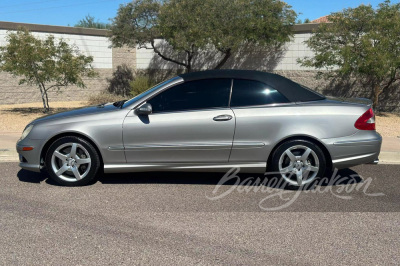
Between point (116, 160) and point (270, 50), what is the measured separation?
43.3 feet

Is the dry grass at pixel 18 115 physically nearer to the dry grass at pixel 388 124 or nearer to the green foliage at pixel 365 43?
the dry grass at pixel 388 124

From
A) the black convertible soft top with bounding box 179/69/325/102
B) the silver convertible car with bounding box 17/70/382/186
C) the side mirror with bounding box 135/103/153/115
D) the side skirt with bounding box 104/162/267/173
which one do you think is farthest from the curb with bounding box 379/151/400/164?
the side mirror with bounding box 135/103/153/115

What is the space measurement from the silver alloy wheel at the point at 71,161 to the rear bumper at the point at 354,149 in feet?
11.0

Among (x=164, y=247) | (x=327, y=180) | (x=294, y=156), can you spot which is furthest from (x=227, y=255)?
(x=327, y=180)

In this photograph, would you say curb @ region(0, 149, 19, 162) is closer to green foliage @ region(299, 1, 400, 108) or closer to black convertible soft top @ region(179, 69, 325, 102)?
black convertible soft top @ region(179, 69, 325, 102)

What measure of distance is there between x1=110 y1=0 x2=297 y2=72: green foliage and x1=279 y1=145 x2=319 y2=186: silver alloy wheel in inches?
381

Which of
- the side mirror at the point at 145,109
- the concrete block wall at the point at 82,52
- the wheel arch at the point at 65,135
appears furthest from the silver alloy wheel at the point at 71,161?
the concrete block wall at the point at 82,52

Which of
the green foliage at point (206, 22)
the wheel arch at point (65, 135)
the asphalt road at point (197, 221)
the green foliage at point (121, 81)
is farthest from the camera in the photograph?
the green foliage at point (121, 81)

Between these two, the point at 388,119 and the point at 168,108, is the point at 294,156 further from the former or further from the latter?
the point at 388,119

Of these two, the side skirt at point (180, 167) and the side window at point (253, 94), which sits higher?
the side window at point (253, 94)

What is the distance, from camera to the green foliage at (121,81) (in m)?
20.9

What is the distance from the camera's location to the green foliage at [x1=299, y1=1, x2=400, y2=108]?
42.1 feet

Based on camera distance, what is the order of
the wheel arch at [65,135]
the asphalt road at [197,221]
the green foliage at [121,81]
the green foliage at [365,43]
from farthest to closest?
the green foliage at [121,81], the green foliage at [365,43], the wheel arch at [65,135], the asphalt road at [197,221]

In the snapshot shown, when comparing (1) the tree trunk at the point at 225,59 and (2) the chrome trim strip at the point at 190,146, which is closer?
(2) the chrome trim strip at the point at 190,146
